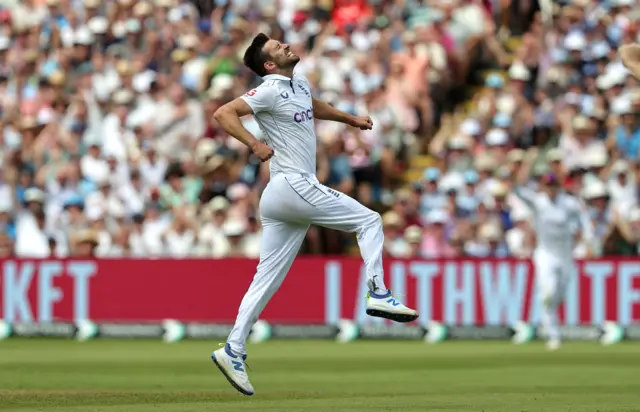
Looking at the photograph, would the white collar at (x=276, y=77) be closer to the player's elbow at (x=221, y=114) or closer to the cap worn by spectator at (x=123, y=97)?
the player's elbow at (x=221, y=114)

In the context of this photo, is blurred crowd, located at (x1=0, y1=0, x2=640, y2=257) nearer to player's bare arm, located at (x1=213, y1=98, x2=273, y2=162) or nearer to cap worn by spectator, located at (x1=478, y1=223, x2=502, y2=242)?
cap worn by spectator, located at (x1=478, y1=223, x2=502, y2=242)

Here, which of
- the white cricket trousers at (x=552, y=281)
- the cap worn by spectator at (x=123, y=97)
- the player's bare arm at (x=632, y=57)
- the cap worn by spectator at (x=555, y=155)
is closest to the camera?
the player's bare arm at (x=632, y=57)

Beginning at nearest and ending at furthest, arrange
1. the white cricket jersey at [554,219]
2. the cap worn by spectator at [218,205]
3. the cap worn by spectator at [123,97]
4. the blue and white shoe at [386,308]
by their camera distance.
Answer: the blue and white shoe at [386,308] → the white cricket jersey at [554,219] → the cap worn by spectator at [218,205] → the cap worn by spectator at [123,97]

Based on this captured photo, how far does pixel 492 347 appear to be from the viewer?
18.6 meters

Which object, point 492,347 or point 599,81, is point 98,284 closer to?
point 492,347

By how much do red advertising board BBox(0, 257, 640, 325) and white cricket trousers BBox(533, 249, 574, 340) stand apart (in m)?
0.92

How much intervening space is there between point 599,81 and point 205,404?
1071 cm

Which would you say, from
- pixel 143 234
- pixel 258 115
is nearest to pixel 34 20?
pixel 143 234

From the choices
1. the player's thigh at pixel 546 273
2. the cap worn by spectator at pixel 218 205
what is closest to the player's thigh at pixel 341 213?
the player's thigh at pixel 546 273

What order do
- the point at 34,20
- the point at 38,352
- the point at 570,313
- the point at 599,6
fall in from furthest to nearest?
the point at 34,20
the point at 599,6
the point at 570,313
the point at 38,352

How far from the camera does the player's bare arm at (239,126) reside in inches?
417

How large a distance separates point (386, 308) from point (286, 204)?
0.99 m

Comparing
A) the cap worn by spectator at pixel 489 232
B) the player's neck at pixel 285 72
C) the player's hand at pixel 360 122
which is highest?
the player's neck at pixel 285 72

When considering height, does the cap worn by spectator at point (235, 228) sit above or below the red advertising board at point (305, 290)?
above
